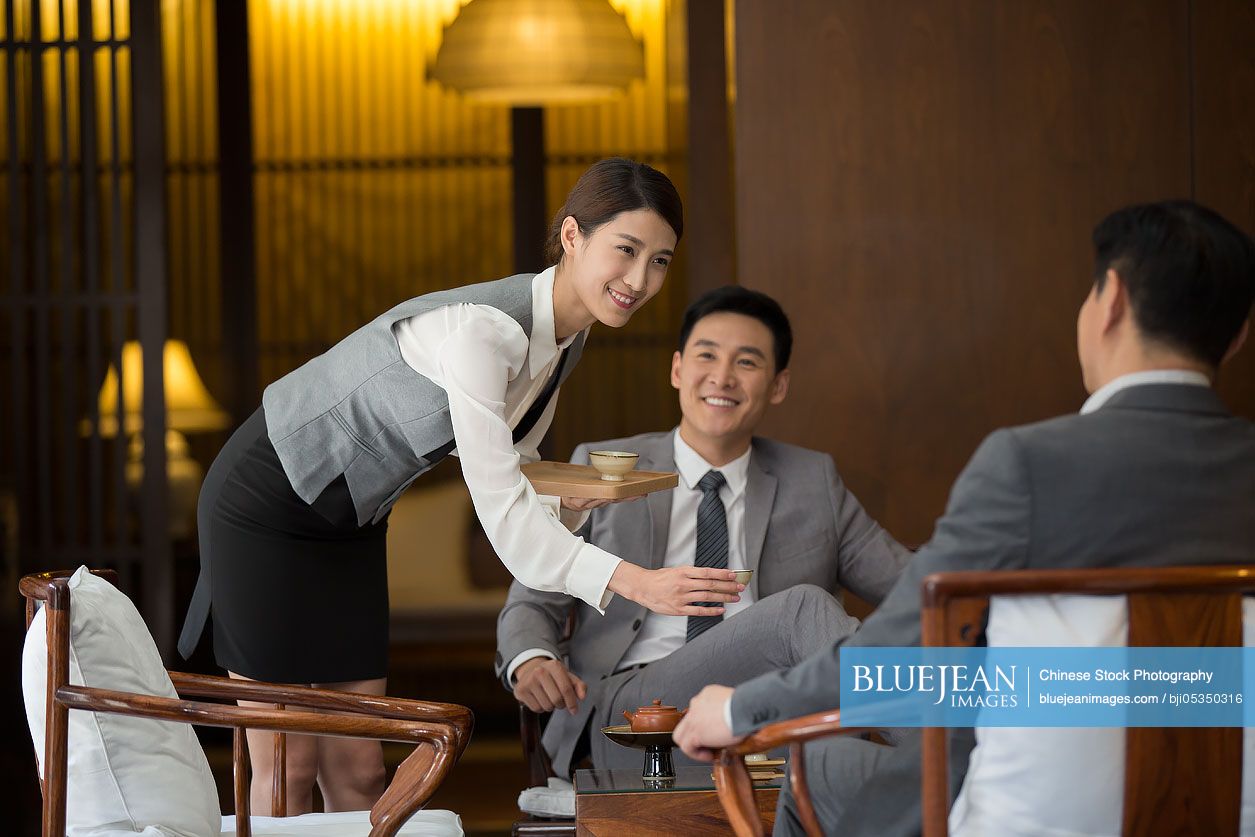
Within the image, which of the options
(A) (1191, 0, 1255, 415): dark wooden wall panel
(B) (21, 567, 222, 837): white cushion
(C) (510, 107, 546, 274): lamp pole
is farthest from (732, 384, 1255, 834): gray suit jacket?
(C) (510, 107, 546, 274): lamp pole

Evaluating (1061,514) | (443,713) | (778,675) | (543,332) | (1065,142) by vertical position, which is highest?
(1065,142)

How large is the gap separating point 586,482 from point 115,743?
73 cm

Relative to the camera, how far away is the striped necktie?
2.64m

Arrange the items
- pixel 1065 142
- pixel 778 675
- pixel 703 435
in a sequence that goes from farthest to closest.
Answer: pixel 1065 142
pixel 703 435
pixel 778 675

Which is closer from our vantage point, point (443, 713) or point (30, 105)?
point (443, 713)

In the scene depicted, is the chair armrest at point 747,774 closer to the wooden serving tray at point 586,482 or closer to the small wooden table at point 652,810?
the small wooden table at point 652,810

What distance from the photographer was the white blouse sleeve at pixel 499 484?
1881 mm

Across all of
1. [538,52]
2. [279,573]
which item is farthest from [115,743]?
[538,52]

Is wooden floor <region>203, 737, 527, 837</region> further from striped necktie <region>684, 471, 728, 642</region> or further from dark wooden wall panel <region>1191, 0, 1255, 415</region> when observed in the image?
dark wooden wall panel <region>1191, 0, 1255, 415</region>

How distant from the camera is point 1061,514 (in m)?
1.32

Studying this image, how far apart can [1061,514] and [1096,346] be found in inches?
7.6

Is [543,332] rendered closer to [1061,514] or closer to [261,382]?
[1061,514]

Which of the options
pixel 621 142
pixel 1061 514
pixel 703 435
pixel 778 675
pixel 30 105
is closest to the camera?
pixel 1061 514

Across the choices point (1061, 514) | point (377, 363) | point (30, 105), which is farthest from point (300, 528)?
point (30, 105)
